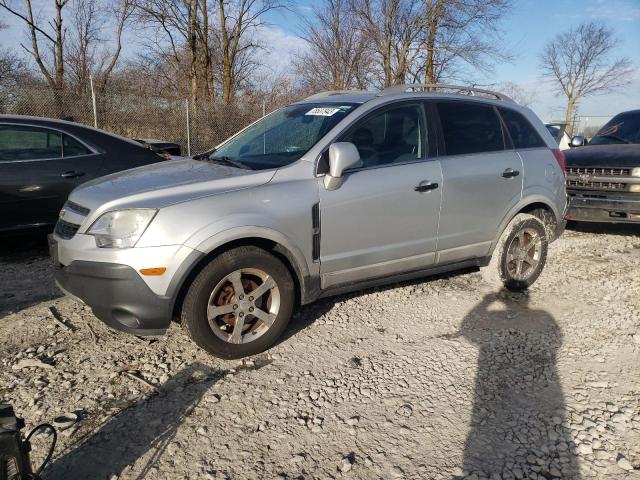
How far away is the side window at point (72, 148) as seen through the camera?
537 cm

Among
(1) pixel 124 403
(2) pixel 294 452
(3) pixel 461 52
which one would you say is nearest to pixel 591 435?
(2) pixel 294 452

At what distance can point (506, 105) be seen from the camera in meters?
4.71

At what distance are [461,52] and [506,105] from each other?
→ 18559mm

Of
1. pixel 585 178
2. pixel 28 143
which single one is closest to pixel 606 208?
pixel 585 178

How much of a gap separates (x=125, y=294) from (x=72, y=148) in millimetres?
3192

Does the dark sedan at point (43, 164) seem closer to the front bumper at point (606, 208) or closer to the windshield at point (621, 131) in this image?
the front bumper at point (606, 208)

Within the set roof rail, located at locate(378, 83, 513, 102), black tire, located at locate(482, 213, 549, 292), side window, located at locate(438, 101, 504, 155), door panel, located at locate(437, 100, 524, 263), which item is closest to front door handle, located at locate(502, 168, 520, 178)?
door panel, located at locate(437, 100, 524, 263)

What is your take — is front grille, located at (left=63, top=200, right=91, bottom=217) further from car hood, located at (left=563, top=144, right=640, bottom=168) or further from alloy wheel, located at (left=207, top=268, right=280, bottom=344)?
car hood, located at (left=563, top=144, right=640, bottom=168)

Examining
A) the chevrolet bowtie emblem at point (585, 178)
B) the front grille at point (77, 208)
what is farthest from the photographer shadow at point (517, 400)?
the chevrolet bowtie emblem at point (585, 178)

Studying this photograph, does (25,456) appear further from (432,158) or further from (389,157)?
(432,158)

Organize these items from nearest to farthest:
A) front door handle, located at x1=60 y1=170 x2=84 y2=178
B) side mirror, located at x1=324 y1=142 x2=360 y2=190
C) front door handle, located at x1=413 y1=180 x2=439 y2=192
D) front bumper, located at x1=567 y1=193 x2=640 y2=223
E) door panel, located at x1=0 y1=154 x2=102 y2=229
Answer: side mirror, located at x1=324 y1=142 x2=360 y2=190
front door handle, located at x1=413 y1=180 x2=439 y2=192
door panel, located at x1=0 y1=154 x2=102 y2=229
front door handle, located at x1=60 y1=170 x2=84 y2=178
front bumper, located at x1=567 y1=193 x2=640 y2=223

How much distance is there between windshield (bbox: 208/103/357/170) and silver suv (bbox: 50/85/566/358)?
0.02 meters

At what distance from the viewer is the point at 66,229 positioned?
3.35 m

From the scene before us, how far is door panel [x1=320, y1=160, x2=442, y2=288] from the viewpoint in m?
3.53
